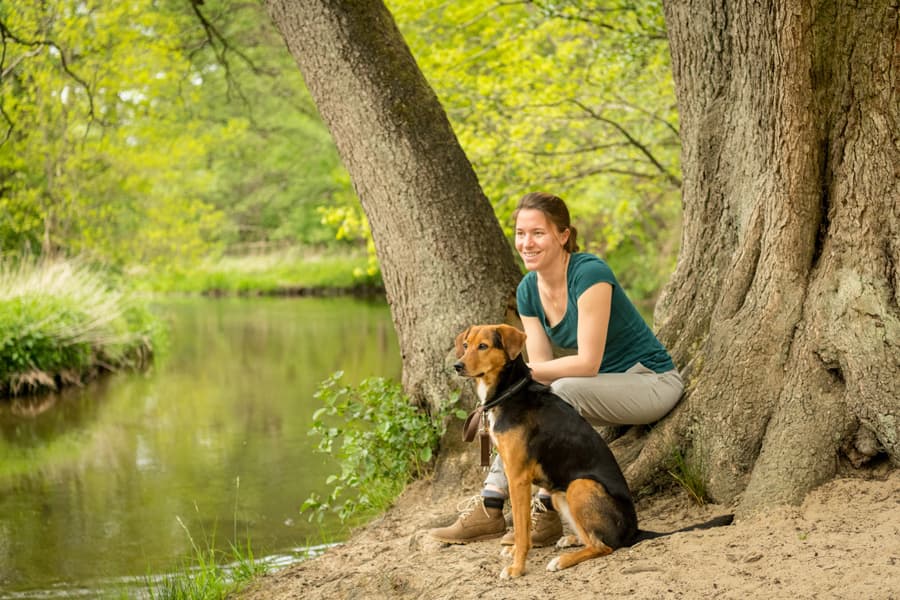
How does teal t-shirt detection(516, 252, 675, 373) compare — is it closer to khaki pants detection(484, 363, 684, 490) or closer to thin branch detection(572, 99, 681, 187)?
khaki pants detection(484, 363, 684, 490)

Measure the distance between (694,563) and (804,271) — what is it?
159 cm

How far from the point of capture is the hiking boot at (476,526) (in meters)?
4.71

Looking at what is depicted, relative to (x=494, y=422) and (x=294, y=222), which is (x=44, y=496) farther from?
(x=294, y=222)

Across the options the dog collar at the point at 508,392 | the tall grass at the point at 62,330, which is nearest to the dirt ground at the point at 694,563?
the dog collar at the point at 508,392

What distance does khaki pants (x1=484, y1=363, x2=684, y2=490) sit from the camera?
4598 mm

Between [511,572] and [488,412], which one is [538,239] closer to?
[488,412]

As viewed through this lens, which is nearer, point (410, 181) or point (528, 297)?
point (528, 297)

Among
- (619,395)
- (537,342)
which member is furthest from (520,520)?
→ (537,342)

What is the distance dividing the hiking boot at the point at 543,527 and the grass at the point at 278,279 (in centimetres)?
3123

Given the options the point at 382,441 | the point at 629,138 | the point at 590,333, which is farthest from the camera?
the point at 629,138

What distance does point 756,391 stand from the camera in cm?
452

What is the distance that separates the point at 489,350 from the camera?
4.16m

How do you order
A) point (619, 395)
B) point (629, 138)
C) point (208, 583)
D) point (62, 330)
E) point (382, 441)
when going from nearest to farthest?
1. point (619, 395)
2. point (208, 583)
3. point (382, 441)
4. point (629, 138)
5. point (62, 330)

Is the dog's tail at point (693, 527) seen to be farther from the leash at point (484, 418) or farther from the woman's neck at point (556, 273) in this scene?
the woman's neck at point (556, 273)
